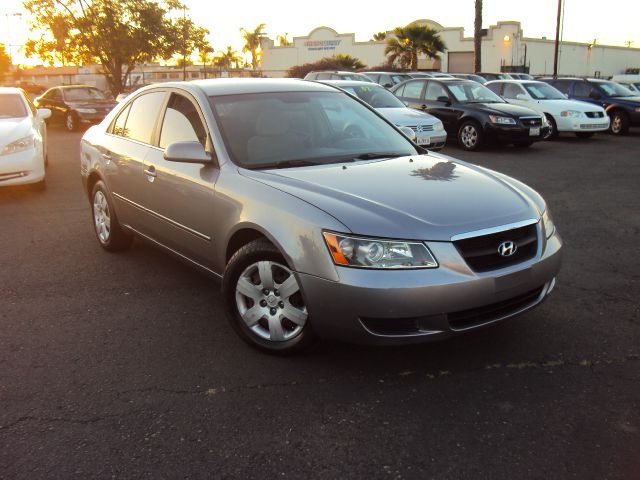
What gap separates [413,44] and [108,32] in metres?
20.9

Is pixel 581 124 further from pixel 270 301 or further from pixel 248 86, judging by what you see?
pixel 270 301

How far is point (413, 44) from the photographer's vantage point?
42.1 m

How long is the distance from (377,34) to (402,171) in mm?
62159

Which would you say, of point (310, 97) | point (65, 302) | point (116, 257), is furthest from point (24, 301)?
point (310, 97)

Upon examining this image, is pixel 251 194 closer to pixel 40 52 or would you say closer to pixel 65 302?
pixel 65 302

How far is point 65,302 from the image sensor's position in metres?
4.64

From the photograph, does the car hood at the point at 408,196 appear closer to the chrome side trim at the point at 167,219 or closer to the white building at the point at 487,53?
the chrome side trim at the point at 167,219

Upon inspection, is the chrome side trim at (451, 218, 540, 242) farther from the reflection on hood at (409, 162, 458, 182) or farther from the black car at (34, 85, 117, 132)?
the black car at (34, 85, 117, 132)

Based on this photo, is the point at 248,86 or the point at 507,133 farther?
the point at 507,133

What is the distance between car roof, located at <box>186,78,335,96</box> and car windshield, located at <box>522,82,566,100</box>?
41.7 ft

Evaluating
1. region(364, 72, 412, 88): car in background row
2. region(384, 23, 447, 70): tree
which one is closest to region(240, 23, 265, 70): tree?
region(384, 23, 447, 70): tree

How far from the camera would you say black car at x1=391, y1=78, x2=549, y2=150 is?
13.4m

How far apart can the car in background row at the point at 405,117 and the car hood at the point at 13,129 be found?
5.31 m

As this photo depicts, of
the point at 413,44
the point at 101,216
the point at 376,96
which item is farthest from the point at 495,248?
the point at 413,44
